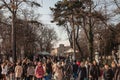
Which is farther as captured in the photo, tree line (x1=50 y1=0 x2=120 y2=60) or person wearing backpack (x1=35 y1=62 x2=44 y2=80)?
tree line (x1=50 y1=0 x2=120 y2=60)

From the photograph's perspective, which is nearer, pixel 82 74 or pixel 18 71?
pixel 82 74

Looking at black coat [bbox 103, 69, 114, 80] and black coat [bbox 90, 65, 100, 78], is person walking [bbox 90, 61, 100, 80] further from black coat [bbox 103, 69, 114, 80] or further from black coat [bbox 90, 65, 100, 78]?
black coat [bbox 103, 69, 114, 80]

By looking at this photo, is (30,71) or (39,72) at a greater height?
(39,72)

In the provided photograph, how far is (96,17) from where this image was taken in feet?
188

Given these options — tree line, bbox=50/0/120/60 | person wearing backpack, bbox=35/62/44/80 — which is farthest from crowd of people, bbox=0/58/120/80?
tree line, bbox=50/0/120/60

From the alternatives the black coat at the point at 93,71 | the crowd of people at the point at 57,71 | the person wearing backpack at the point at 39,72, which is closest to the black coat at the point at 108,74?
the crowd of people at the point at 57,71

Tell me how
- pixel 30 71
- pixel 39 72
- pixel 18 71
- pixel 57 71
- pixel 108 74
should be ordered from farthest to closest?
pixel 30 71 → pixel 18 71 → pixel 39 72 → pixel 57 71 → pixel 108 74

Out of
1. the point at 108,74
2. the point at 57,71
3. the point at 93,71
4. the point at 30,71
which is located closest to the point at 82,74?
the point at 93,71

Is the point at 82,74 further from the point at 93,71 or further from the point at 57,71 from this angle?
the point at 57,71

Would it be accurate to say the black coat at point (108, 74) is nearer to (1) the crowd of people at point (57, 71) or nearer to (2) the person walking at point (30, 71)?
(1) the crowd of people at point (57, 71)

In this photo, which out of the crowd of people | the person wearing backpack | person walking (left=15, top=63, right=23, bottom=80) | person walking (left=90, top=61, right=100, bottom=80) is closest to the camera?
the crowd of people

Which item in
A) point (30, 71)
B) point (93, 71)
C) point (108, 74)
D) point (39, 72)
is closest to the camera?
point (108, 74)

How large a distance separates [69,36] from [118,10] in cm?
3518

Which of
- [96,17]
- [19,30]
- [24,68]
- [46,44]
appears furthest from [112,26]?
[46,44]
